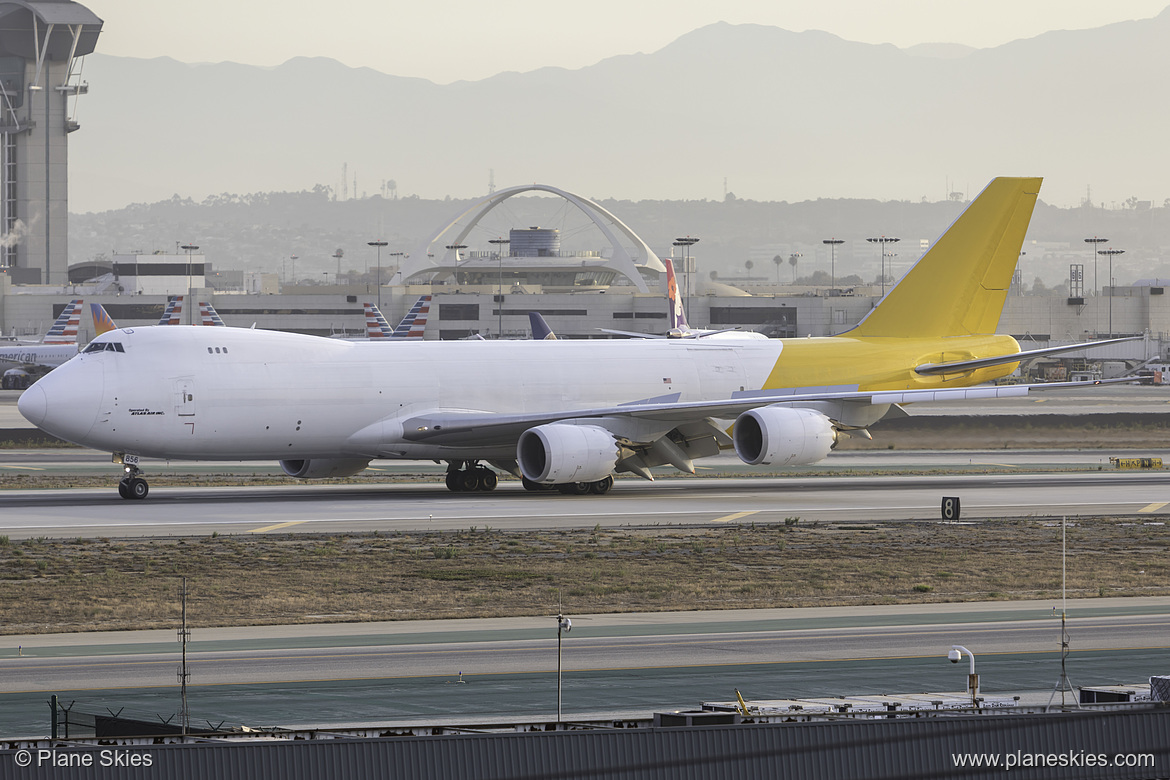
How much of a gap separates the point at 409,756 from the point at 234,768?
5.26 ft

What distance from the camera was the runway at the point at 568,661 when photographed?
19.9 meters

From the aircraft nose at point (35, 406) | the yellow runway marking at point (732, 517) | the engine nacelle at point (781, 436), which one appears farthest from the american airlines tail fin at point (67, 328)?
the yellow runway marking at point (732, 517)

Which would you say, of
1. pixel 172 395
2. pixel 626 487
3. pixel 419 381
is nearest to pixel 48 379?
pixel 172 395

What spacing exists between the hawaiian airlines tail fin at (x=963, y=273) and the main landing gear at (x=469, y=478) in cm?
1464

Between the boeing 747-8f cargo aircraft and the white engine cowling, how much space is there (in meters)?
0.07

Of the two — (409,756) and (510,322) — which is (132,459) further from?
(510,322)

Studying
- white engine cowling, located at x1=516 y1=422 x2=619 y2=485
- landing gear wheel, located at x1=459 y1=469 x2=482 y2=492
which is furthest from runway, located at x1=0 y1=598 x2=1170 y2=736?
landing gear wheel, located at x1=459 y1=469 x2=482 y2=492

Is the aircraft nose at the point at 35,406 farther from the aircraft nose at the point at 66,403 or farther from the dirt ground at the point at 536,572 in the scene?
the dirt ground at the point at 536,572

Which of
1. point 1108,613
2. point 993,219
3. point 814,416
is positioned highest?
point 993,219

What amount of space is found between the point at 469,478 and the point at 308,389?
24.5ft

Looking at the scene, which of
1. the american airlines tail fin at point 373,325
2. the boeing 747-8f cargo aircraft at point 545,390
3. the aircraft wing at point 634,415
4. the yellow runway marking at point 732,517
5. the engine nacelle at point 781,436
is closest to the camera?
the yellow runway marking at point 732,517

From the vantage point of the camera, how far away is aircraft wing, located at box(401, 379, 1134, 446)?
148ft

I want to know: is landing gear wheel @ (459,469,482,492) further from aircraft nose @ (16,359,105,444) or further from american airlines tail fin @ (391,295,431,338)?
american airlines tail fin @ (391,295,431,338)

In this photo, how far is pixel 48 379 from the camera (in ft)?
138
